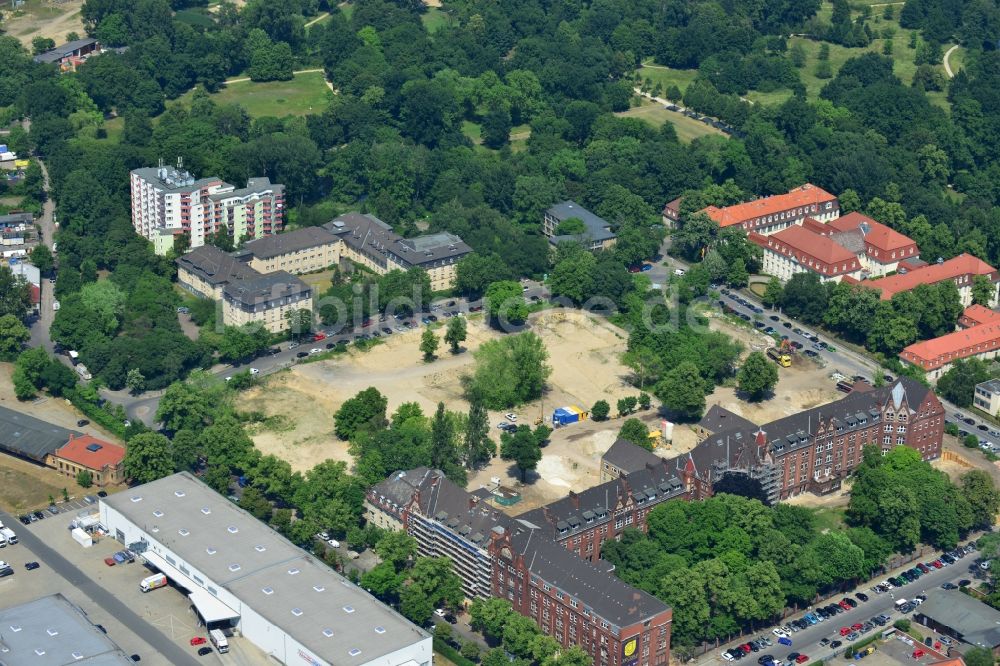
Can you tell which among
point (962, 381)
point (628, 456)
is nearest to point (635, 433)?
point (628, 456)

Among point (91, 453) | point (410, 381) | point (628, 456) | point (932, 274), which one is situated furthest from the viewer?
point (932, 274)

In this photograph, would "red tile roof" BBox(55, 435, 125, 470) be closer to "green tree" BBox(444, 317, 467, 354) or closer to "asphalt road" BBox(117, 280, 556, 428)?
"asphalt road" BBox(117, 280, 556, 428)

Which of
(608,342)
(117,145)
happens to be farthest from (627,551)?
(117,145)

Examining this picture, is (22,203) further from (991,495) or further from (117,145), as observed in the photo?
(991,495)

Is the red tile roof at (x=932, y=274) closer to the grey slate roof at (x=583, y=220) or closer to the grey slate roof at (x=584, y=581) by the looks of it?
the grey slate roof at (x=583, y=220)

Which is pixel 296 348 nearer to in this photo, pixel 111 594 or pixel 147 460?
pixel 147 460

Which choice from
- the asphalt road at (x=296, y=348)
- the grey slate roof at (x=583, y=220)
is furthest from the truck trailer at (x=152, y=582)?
the grey slate roof at (x=583, y=220)
